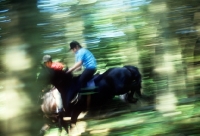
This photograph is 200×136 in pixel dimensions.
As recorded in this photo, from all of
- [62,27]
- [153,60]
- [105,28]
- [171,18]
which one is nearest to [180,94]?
[153,60]

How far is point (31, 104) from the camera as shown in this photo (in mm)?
884

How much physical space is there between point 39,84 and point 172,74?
25.5 inches

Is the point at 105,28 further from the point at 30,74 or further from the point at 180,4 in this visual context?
the point at 30,74

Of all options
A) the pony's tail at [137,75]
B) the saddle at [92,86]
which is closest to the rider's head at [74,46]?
the pony's tail at [137,75]

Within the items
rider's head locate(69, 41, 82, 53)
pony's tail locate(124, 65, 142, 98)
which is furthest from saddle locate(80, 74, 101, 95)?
rider's head locate(69, 41, 82, 53)

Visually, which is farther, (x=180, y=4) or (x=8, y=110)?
(x=180, y=4)

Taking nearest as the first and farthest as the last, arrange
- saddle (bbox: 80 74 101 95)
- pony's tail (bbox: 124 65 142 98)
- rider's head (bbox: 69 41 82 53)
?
rider's head (bbox: 69 41 82 53) → pony's tail (bbox: 124 65 142 98) → saddle (bbox: 80 74 101 95)

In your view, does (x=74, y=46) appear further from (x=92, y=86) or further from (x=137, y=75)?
(x=92, y=86)

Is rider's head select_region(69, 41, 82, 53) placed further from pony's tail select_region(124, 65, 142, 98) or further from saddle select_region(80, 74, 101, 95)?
saddle select_region(80, 74, 101, 95)

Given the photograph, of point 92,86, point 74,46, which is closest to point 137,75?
point 92,86

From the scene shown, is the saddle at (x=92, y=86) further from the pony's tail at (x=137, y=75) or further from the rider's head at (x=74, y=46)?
the rider's head at (x=74, y=46)

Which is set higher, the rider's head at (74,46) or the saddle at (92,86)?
the rider's head at (74,46)

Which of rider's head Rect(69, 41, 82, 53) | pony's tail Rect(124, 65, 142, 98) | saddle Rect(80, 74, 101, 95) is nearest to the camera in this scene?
rider's head Rect(69, 41, 82, 53)

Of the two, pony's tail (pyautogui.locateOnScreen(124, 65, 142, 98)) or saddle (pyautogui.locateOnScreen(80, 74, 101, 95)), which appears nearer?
pony's tail (pyautogui.locateOnScreen(124, 65, 142, 98))
